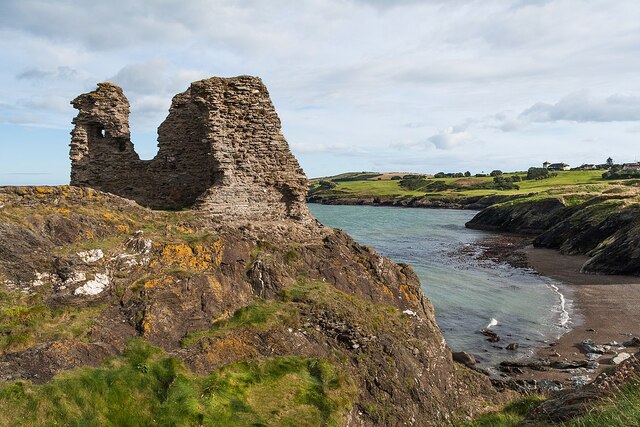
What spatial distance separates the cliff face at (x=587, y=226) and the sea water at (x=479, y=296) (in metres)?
6.61

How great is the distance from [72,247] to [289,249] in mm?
6760

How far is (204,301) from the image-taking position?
13.1m

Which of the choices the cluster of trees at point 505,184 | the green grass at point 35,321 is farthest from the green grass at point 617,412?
the cluster of trees at point 505,184

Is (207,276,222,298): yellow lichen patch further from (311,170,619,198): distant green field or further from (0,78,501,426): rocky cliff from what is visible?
(311,170,619,198): distant green field

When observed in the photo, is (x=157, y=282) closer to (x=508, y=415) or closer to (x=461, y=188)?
(x=508, y=415)

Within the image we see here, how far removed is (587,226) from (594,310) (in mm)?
30895

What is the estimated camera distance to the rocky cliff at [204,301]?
978cm

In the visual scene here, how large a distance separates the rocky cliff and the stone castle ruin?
0.06 m

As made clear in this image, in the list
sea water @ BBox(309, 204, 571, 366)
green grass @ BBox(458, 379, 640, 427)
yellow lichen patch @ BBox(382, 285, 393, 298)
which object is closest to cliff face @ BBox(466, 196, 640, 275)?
sea water @ BBox(309, 204, 571, 366)

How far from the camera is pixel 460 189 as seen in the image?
151500 millimetres

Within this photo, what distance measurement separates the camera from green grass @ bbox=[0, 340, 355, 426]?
866cm

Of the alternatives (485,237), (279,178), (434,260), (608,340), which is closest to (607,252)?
(434,260)

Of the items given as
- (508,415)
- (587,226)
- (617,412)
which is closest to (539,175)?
(587,226)

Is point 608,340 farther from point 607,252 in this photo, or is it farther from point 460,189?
point 460,189
